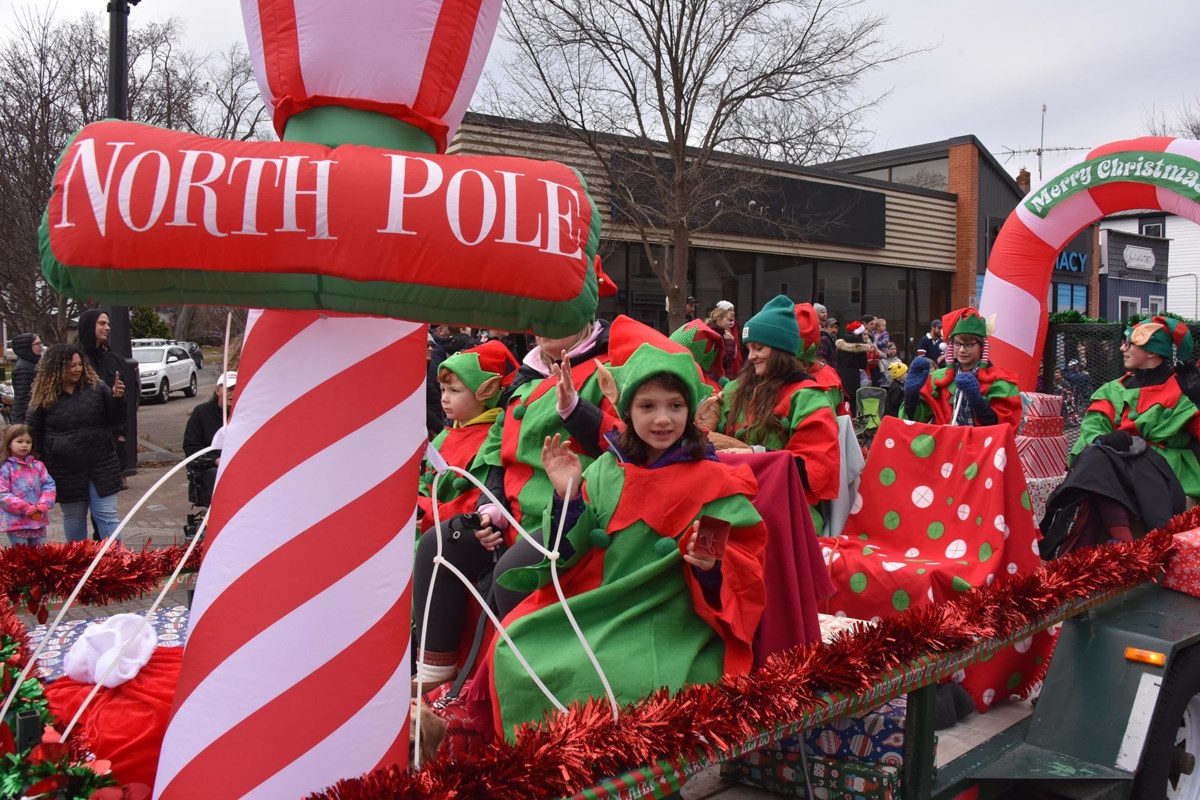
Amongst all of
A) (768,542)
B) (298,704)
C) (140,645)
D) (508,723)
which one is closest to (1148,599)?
(768,542)

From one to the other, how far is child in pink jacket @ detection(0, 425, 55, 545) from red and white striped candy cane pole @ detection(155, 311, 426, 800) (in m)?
4.89

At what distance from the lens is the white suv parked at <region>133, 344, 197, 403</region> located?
75.3 ft

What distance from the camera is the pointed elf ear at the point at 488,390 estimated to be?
4.17 metres

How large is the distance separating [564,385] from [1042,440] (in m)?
6.18

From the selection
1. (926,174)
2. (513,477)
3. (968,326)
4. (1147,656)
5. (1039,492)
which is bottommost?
(1039,492)

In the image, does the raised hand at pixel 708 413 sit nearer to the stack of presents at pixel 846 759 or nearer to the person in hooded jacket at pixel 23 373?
the stack of presents at pixel 846 759

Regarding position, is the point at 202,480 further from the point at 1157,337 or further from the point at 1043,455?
the point at 1043,455

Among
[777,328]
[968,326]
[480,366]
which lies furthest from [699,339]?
[968,326]

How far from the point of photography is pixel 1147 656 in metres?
2.94

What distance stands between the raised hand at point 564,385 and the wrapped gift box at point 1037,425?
19.3ft

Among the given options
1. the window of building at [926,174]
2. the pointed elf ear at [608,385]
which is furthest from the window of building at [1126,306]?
the pointed elf ear at [608,385]

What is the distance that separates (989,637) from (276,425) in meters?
1.99

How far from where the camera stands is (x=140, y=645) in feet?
7.11

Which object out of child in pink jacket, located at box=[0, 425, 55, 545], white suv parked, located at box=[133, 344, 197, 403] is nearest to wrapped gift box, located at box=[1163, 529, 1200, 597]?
child in pink jacket, located at box=[0, 425, 55, 545]
